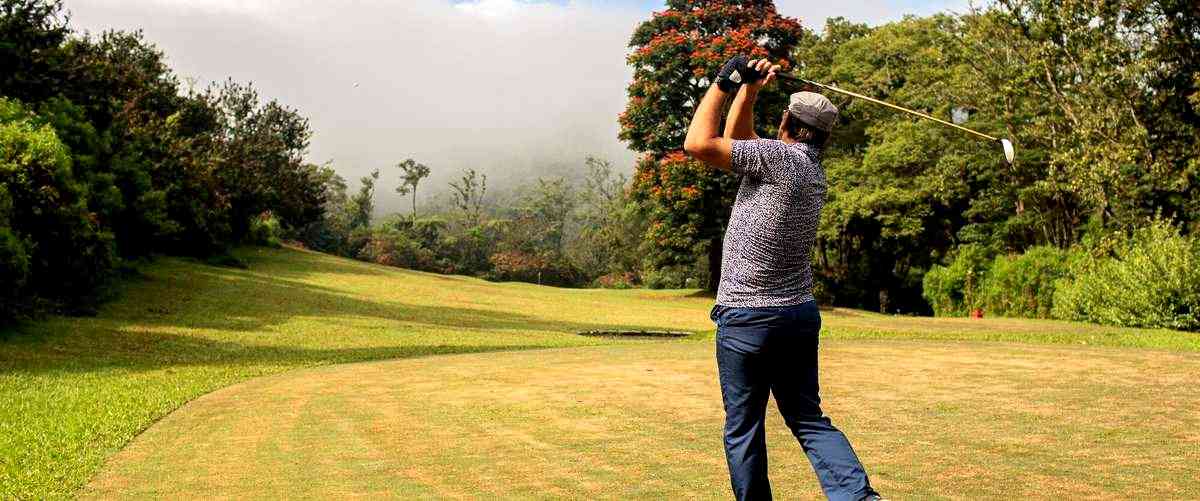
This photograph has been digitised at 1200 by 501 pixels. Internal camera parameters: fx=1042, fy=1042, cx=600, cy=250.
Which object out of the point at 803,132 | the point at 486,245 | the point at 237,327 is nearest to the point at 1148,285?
the point at 237,327

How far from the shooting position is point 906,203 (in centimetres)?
5056

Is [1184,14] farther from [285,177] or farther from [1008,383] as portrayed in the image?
[285,177]

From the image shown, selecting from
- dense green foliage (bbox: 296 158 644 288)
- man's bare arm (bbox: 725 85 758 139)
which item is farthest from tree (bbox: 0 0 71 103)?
dense green foliage (bbox: 296 158 644 288)

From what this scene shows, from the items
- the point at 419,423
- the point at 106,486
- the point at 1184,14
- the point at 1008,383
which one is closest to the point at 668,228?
the point at 1184,14

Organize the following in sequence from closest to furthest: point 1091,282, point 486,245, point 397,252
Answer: point 1091,282 < point 397,252 < point 486,245

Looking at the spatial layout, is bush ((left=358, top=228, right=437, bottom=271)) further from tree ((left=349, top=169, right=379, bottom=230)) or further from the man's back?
the man's back

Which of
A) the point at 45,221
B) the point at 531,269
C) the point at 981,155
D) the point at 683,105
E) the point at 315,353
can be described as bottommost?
the point at 315,353

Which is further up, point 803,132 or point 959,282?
point 803,132

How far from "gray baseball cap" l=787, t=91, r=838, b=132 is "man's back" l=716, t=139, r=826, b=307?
0.17 metres

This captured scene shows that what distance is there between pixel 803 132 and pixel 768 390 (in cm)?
138

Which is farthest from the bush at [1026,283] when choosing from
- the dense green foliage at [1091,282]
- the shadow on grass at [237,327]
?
the shadow on grass at [237,327]

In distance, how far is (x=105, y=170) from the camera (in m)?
40.4

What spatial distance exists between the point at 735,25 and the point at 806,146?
46600 mm

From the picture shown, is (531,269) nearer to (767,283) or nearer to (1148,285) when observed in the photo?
(1148,285)
